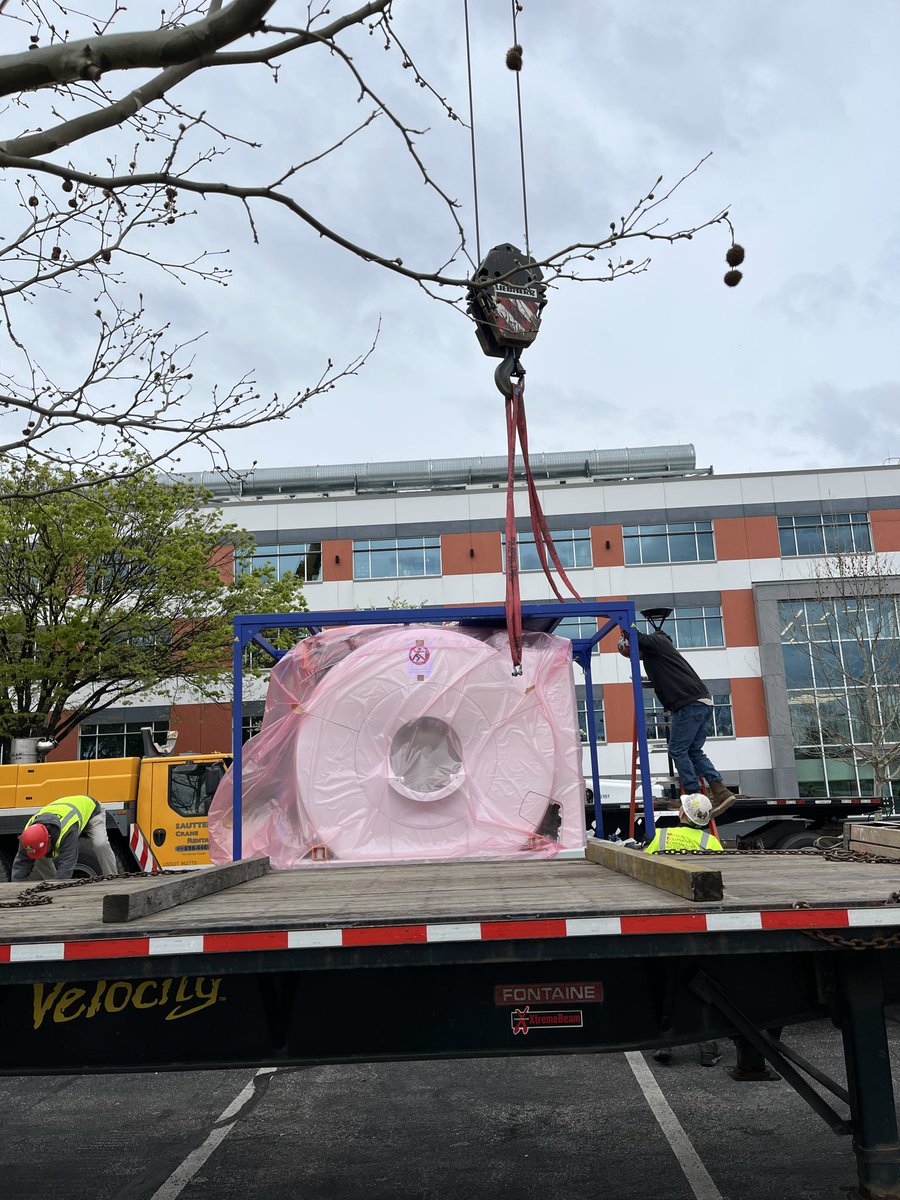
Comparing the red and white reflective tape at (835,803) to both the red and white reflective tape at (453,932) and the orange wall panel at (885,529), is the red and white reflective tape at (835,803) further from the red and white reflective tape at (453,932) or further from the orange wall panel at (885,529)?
the orange wall panel at (885,529)

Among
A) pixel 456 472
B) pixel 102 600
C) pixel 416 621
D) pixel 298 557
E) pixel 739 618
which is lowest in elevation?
pixel 416 621

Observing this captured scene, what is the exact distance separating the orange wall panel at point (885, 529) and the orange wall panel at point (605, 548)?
8.68 metres

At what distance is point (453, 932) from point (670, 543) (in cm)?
3248

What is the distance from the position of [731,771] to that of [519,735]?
1019 inches

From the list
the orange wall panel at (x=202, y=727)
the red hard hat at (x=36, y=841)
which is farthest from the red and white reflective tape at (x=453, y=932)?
the orange wall panel at (x=202, y=727)

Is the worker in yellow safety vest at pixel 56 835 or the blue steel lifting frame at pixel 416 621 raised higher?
the blue steel lifting frame at pixel 416 621

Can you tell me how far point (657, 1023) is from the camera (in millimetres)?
3326

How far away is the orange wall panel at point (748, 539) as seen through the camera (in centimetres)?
3397

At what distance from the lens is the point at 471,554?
34.7m

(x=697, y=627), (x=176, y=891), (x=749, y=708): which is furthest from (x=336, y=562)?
(x=176, y=891)

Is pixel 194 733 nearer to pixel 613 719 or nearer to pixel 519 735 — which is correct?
pixel 613 719

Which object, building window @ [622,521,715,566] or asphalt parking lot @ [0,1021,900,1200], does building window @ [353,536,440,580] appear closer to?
building window @ [622,521,715,566]

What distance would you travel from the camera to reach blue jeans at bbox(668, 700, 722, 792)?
8367mm

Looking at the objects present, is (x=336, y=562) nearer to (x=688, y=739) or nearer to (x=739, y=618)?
(x=739, y=618)
